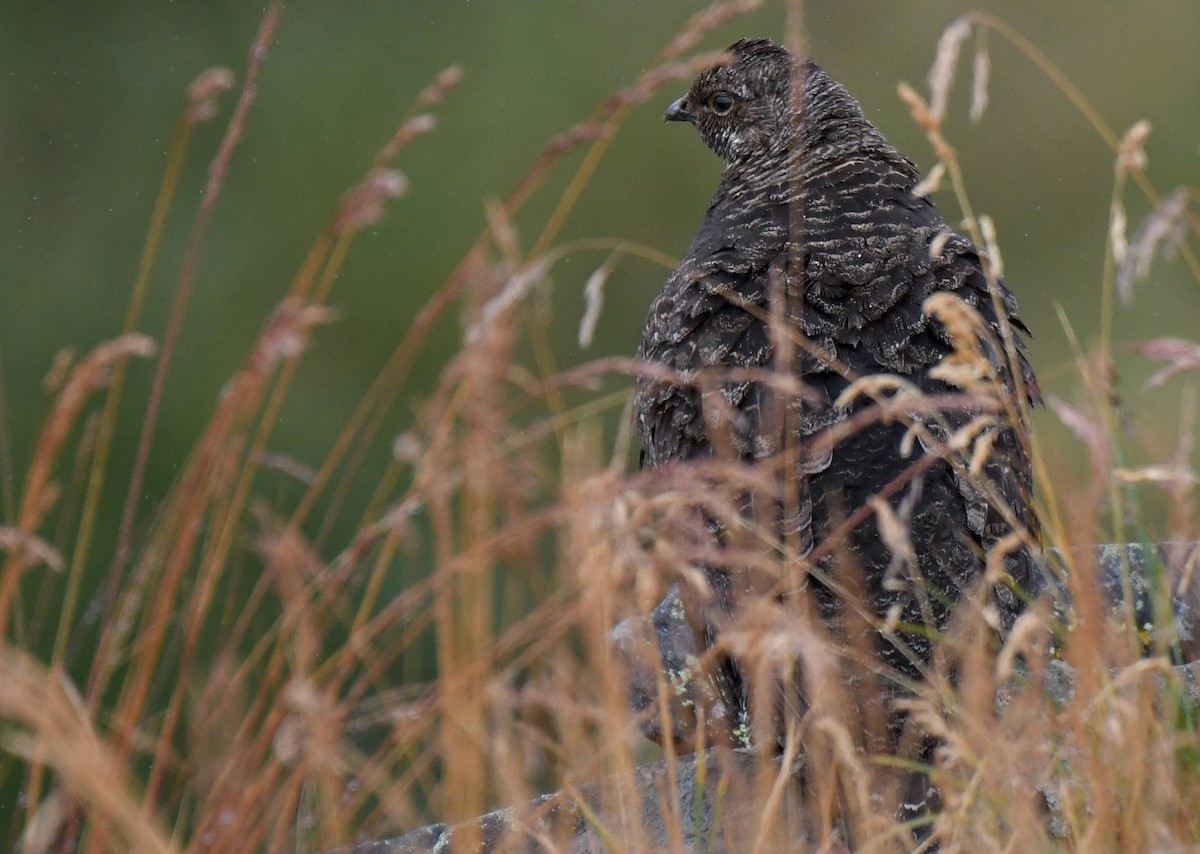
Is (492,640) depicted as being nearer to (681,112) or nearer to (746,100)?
(746,100)

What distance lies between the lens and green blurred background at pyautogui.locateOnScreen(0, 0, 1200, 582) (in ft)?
40.3

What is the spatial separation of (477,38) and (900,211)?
10379 mm

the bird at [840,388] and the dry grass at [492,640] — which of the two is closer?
the dry grass at [492,640]

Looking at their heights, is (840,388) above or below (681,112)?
below

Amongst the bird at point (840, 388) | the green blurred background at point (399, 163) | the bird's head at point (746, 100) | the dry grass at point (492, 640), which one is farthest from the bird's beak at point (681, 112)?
the green blurred background at point (399, 163)

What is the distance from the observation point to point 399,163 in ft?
44.4

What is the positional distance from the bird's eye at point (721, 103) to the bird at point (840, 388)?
2.01 feet

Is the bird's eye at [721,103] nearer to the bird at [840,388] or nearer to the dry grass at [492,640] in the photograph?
the bird at [840,388]

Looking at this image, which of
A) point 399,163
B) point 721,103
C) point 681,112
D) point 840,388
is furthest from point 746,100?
point 399,163

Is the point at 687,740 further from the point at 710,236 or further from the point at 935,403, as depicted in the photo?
the point at 935,403

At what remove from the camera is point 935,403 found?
7.10ft

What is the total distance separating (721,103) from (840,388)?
2041 mm

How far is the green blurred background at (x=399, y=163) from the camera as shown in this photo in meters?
12.3

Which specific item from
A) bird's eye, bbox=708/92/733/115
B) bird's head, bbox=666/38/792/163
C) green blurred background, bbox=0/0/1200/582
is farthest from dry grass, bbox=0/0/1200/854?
green blurred background, bbox=0/0/1200/582
